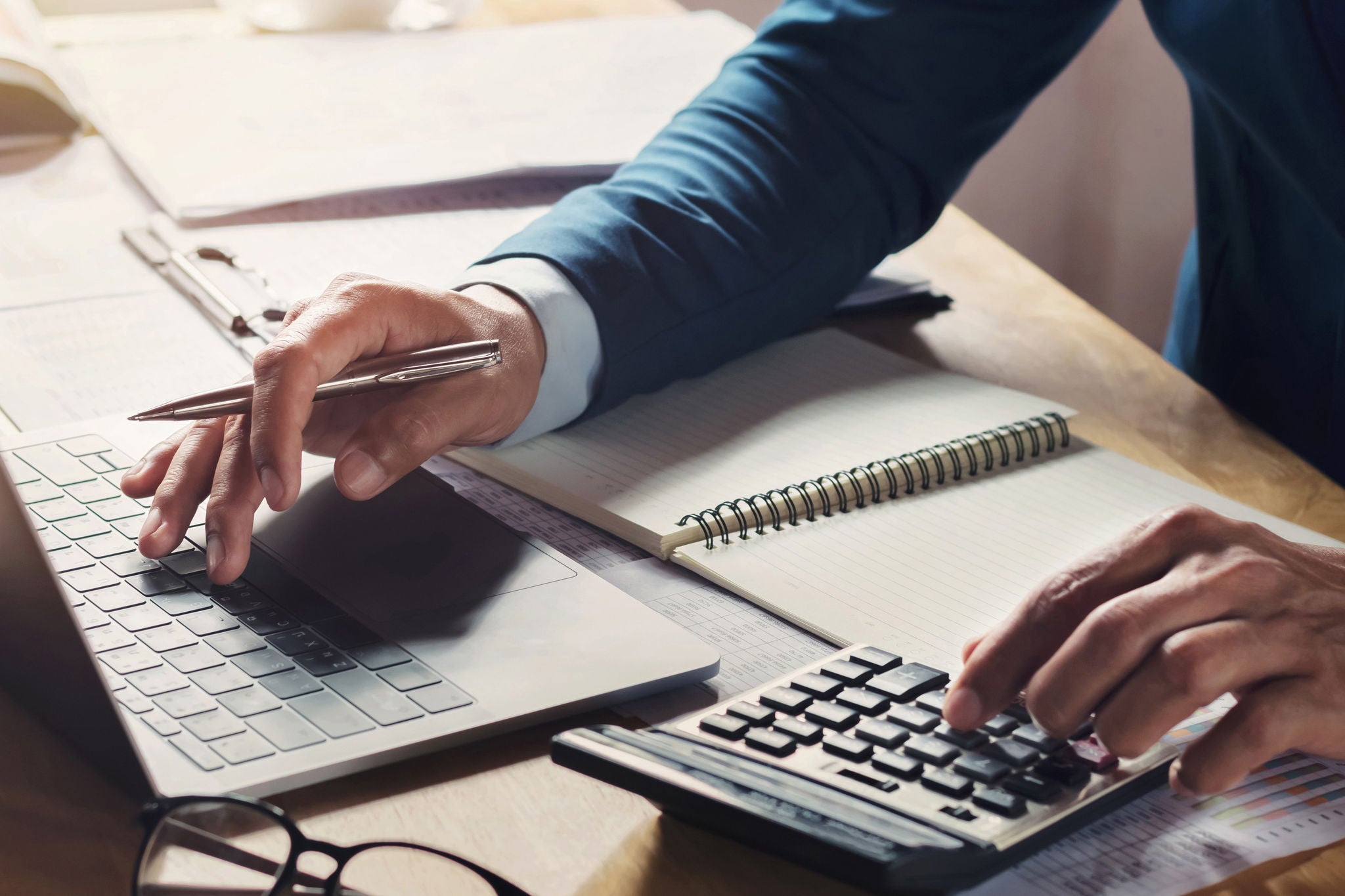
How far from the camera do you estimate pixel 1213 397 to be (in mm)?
881

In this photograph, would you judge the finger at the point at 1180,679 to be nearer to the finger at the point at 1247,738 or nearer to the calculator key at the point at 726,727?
the finger at the point at 1247,738

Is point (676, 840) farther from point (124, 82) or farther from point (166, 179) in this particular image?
point (124, 82)

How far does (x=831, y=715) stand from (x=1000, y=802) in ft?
0.23

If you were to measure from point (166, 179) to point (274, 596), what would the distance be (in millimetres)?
673

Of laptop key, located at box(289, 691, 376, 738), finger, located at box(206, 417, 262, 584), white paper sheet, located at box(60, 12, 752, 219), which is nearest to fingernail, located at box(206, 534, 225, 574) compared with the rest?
finger, located at box(206, 417, 262, 584)

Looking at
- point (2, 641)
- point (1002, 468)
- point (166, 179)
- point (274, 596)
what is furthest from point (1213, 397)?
point (166, 179)

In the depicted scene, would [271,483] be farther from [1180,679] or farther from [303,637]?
[1180,679]

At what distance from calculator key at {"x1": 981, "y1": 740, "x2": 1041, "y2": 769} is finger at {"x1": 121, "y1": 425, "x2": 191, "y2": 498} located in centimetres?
42

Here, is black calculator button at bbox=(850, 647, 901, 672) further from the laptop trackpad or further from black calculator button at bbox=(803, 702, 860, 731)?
the laptop trackpad

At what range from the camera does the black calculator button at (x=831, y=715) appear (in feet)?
1.54

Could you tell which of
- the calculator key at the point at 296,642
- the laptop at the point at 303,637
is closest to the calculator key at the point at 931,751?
the laptop at the point at 303,637

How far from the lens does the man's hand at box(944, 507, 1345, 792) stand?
1.52ft

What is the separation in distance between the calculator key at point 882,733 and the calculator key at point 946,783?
0.06 feet

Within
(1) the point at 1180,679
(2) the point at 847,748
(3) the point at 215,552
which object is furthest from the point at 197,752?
(1) the point at 1180,679
